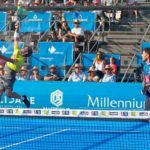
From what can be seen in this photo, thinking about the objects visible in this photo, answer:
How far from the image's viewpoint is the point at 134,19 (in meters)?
21.2

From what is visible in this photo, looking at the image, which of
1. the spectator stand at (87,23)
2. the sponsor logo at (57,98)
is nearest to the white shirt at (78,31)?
the spectator stand at (87,23)

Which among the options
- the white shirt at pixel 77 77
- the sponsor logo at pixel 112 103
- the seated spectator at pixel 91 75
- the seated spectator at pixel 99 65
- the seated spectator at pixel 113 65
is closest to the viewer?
the sponsor logo at pixel 112 103

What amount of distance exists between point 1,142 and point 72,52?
9753 mm

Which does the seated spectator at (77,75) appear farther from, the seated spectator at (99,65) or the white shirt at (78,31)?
the white shirt at (78,31)

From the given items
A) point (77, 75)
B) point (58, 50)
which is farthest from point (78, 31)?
point (77, 75)

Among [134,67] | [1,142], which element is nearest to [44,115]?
[1,142]

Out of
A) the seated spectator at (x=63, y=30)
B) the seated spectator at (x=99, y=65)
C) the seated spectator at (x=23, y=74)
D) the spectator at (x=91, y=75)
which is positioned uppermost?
the seated spectator at (x=63, y=30)

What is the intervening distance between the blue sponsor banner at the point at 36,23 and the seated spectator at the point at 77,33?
1.77 meters

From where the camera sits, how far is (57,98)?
15.9 metres

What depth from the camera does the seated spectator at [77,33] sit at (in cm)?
1972

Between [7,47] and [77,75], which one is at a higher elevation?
[7,47]

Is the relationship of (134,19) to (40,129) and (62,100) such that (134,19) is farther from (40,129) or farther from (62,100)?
(40,129)

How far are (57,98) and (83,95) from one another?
2.39 feet

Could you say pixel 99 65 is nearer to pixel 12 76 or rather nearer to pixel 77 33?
pixel 77 33
